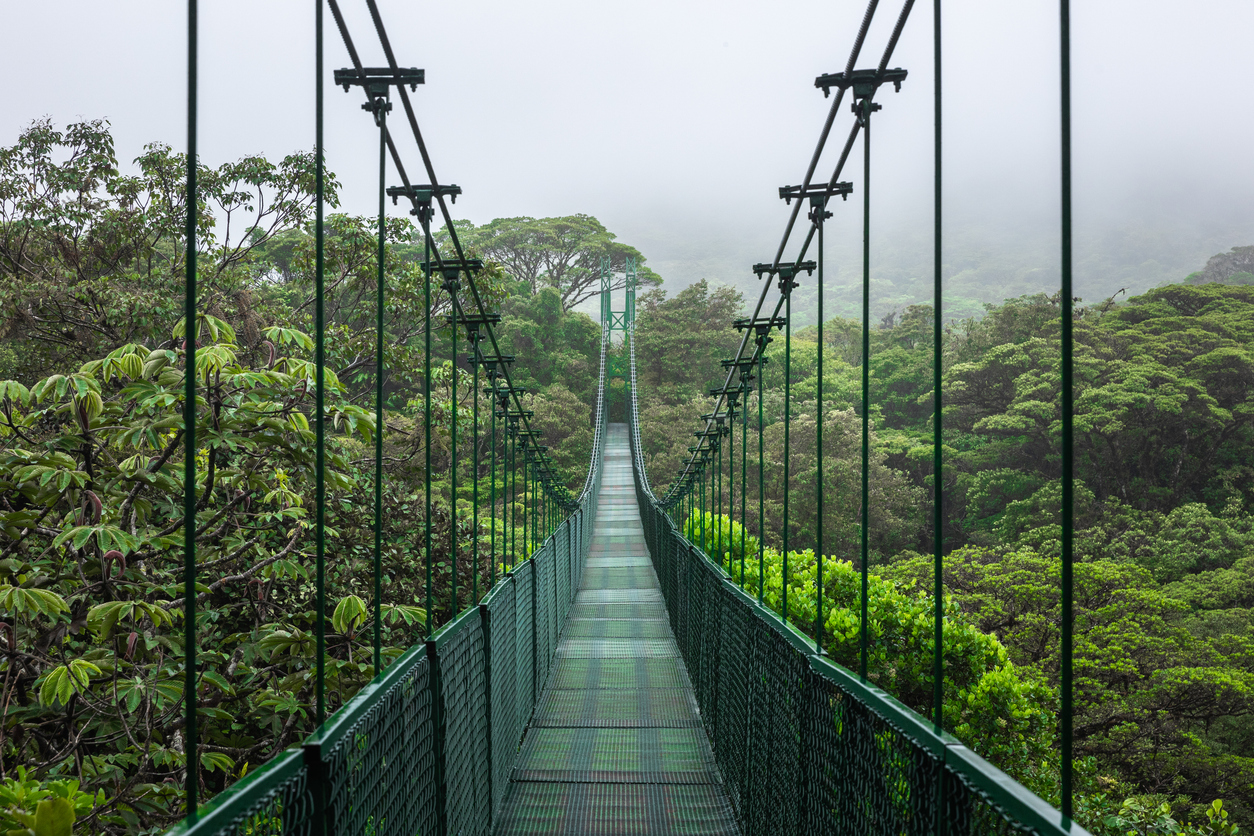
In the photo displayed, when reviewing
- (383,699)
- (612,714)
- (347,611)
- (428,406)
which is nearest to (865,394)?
(428,406)

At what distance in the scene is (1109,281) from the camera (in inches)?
1969

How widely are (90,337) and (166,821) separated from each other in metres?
4.05

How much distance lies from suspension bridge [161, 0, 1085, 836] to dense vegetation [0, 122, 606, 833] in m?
0.28

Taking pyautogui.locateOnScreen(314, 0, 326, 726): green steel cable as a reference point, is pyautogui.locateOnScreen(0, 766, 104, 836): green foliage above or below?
below

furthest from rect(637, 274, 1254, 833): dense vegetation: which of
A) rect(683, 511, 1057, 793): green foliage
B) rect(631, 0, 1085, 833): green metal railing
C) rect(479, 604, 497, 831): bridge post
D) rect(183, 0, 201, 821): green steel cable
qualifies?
rect(183, 0, 201, 821): green steel cable

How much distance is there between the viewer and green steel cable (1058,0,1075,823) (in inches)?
32.9

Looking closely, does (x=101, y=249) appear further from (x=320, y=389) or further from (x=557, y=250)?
(x=557, y=250)

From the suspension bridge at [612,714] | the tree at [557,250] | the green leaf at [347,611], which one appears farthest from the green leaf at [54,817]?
the tree at [557,250]

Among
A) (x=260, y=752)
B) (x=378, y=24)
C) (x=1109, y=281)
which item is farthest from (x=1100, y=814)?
(x=1109, y=281)

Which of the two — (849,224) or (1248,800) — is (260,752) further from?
(849,224)

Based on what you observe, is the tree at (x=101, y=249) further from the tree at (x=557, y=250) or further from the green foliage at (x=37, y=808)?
the tree at (x=557, y=250)

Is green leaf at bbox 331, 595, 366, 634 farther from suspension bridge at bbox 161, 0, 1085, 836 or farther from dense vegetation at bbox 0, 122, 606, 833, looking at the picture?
suspension bridge at bbox 161, 0, 1085, 836

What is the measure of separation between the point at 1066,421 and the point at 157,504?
2684mm

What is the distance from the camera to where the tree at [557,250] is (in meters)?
31.0
